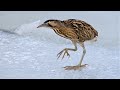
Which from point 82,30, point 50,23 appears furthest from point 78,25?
point 50,23

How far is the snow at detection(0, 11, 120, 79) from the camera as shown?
3.17m

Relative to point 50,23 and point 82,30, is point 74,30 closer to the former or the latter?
point 82,30

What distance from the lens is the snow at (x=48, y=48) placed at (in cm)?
317

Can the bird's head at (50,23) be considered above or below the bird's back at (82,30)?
above

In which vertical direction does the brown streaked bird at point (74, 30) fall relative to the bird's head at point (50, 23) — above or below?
below

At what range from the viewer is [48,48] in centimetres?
321

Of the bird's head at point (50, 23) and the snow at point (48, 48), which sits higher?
the bird's head at point (50, 23)

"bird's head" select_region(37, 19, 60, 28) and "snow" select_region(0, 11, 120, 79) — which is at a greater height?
"bird's head" select_region(37, 19, 60, 28)
